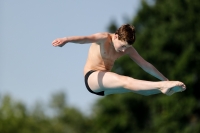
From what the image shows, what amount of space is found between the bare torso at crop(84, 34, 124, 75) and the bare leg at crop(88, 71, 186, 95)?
24cm

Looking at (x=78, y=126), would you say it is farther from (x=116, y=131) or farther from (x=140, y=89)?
(x=140, y=89)

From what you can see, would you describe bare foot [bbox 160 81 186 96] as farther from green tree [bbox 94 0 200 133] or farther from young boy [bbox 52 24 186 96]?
green tree [bbox 94 0 200 133]

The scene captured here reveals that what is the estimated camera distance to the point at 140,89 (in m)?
A: 12.0

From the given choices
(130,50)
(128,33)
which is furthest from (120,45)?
(130,50)

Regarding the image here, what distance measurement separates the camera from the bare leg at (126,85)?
1161 centimetres

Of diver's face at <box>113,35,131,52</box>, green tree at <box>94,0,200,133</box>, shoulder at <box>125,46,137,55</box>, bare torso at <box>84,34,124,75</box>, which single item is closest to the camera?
diver's face at <box>113,35,131,52</box>

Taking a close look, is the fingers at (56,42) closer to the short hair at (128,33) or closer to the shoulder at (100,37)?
the shoulder at (100,37)

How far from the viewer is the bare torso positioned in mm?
12961

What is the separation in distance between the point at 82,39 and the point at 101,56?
1.13 m

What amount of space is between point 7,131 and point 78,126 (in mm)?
36195

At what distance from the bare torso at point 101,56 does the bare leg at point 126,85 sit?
24 cm

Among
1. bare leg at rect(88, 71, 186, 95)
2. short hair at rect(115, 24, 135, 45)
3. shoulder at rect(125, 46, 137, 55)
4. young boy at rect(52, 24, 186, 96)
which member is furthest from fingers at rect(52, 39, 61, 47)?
shoulder at rect(125, 46, 137, 55)

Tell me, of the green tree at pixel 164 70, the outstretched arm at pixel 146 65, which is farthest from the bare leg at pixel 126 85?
the green tree at pixel 164 70

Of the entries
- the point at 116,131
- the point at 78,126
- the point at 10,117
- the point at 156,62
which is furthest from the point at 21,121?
the point at 78,126
